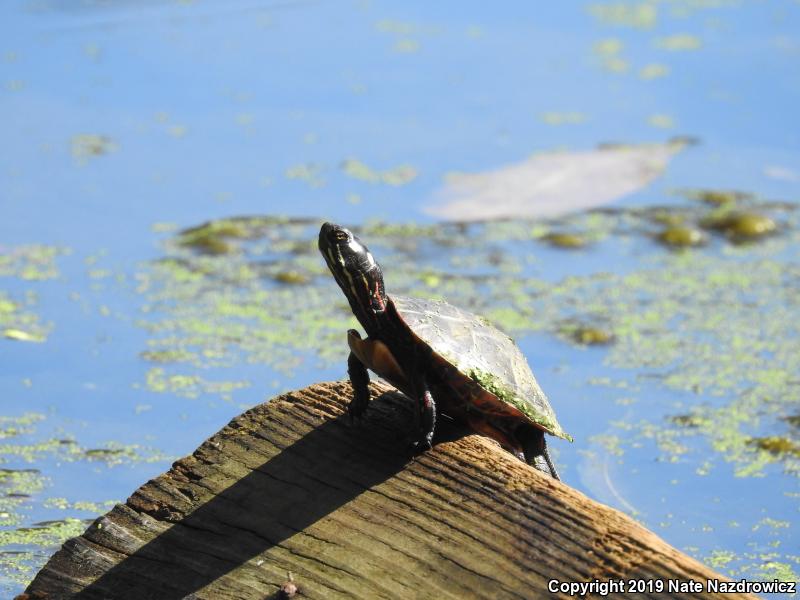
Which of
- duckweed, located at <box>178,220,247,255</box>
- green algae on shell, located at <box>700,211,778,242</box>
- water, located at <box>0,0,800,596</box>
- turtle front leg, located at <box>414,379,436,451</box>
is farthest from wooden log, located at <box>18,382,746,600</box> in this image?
green algae on shell, located at <box>700,211,778,242</box>

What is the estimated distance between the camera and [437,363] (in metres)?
2.43

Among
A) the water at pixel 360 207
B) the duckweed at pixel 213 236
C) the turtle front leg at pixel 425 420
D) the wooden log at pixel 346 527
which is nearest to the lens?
the wooden log at pixel 346 527

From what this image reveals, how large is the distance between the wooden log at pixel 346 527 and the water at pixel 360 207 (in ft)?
2.33

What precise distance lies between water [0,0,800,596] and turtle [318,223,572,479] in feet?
2.94

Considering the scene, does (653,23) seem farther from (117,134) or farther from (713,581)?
(713,581)

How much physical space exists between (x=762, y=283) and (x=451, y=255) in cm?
125

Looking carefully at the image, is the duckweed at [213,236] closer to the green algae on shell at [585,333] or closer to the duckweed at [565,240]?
the duckweed at [565,240]

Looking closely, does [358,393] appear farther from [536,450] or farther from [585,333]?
[585,333]

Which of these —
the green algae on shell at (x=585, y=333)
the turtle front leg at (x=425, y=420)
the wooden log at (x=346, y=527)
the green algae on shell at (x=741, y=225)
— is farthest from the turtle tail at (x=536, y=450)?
the green algae on shell at (x=741, y=225)

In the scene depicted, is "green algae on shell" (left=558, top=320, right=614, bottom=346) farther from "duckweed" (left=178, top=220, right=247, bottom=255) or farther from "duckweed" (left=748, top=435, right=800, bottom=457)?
"duckweed" (left=178, top=220, right=247, bottom=255)

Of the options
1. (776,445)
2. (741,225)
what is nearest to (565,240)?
(741,225)

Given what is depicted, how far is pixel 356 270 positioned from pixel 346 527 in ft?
1.93

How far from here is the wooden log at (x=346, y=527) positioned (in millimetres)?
2020

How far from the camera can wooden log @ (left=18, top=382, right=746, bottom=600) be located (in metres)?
2.02
